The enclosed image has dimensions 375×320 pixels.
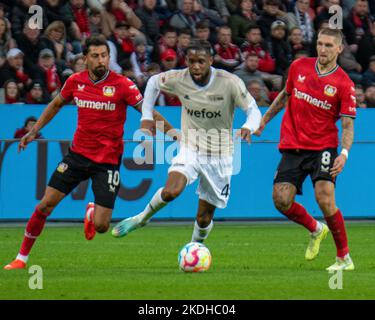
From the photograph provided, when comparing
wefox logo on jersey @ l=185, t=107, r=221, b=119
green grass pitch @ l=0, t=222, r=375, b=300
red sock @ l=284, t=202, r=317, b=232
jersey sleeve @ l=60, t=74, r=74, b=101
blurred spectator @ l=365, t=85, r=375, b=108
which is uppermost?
jersey sleeve @ l=60, t=74, r=74, b=101

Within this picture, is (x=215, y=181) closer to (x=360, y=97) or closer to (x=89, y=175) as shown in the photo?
(x=89, y=175)

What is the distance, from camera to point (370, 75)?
66.6 feet

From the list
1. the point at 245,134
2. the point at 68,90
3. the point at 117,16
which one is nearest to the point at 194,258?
the point at 245,134

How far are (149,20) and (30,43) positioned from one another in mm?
2205

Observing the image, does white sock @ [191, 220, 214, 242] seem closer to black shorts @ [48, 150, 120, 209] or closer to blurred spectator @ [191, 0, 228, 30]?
black shorts @ [48, 150, 120, 209]

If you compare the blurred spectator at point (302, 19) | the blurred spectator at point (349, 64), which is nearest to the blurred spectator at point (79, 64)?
the blurred spectator at point (302, 19)

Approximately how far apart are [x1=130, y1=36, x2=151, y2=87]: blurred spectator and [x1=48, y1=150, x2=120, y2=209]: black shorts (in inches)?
258

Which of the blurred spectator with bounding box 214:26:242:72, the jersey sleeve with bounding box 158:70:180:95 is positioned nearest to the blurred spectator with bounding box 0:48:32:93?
the blurred spectator with bounding box 214:26:242:72

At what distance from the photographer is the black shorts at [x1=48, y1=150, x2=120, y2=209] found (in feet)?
39.5

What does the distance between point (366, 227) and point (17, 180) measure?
5372 millimetres

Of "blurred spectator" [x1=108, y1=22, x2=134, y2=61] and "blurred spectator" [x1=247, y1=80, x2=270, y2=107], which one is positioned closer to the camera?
"blurred spectator" [x1=108, y1=22, x2=134, y2=61]
